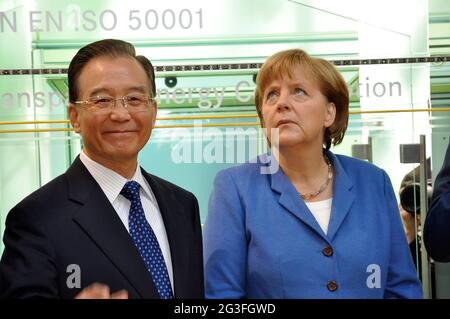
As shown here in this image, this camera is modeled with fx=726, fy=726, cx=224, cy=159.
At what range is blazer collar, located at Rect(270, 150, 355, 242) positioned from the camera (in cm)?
148

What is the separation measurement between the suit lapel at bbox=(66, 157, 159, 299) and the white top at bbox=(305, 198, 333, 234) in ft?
1.25

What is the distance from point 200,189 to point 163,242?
1.97 feet

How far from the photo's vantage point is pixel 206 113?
6.61ft

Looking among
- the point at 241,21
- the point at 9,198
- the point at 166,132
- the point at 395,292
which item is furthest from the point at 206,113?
the point at 395,292

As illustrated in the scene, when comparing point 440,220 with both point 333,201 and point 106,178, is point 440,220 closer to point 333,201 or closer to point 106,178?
point 333,201

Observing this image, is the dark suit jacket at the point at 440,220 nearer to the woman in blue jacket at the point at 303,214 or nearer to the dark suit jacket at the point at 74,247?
the woman in blue jacket at the point at 303,214

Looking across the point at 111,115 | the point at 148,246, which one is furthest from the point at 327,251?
the point at 111,115

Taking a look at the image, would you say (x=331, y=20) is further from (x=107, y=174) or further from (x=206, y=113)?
(x=107, y=174)

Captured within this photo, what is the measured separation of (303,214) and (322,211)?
5 cm

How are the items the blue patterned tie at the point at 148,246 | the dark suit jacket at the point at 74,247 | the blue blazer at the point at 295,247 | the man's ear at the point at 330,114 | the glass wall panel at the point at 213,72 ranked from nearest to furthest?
the dark suit jacket at the point at 74,247
the blue patterned tie at the point at 148,246
the blue blazer at the point at 295,247
the man's ear at the point at 330,114
the glass wall panel at the point at 213,72

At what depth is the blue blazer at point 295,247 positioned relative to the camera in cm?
146

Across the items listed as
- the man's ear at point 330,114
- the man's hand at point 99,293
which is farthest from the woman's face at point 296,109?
the man's hand at point 99,293

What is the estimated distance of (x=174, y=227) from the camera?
1.39 meters

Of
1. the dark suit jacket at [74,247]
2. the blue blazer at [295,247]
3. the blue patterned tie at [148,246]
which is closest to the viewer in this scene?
the dark suit jacket at [74,247]
